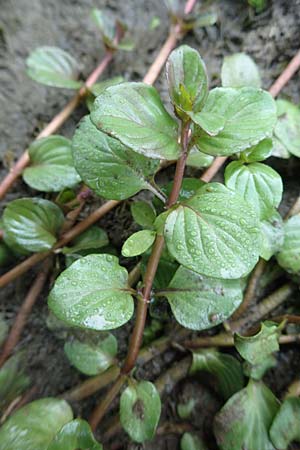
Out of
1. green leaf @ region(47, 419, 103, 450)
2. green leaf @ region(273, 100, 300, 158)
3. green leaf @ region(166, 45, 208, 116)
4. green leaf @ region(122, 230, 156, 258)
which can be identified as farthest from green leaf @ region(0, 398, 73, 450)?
green leaf @ region(273, 100, 300, 158)

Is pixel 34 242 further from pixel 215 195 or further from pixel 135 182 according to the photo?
pixel 215 195

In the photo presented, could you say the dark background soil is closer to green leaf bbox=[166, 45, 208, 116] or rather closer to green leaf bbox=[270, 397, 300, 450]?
green leaf bbox=[270, 397, 300, 450]

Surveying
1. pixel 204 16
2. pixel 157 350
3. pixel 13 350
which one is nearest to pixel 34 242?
pixel 13 350

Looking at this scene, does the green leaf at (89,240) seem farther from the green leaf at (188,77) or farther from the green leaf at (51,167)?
the green leaf at (188,77)

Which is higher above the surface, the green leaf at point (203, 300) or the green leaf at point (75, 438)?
the green leaf at point (203, 300)

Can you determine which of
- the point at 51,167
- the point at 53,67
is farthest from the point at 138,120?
the point at 53,67

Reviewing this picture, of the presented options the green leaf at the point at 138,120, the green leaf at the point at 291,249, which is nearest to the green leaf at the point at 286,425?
the green leaf at the point at 291,249

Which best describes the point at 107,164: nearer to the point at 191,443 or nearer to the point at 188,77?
the point at 188,77
